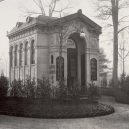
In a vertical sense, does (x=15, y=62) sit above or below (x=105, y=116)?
above

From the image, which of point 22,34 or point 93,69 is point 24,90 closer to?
point 93,69

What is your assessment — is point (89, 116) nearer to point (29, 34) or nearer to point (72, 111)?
point (72, 111)

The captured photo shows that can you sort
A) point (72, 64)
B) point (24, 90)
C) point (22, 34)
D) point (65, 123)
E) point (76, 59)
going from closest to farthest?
point (65, 123) < point (24, 90) < point (72, 64) < point (76, 59) < point (22, 34)

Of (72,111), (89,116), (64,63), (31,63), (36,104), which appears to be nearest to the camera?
(89,116)

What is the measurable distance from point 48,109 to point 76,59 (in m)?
13.2

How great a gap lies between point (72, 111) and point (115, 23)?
13.5m

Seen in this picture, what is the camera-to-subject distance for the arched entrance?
2630 centimetres

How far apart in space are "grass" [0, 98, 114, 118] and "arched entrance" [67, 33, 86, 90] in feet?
30.6

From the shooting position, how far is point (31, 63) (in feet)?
85.6

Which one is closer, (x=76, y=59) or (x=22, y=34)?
(x=76, y=59)

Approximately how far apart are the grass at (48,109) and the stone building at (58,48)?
759 centimetres

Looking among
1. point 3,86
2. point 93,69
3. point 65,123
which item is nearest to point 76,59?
point 93,69

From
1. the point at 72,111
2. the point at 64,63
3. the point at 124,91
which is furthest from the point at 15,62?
the point at 72,111

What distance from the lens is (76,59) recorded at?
2681cm
